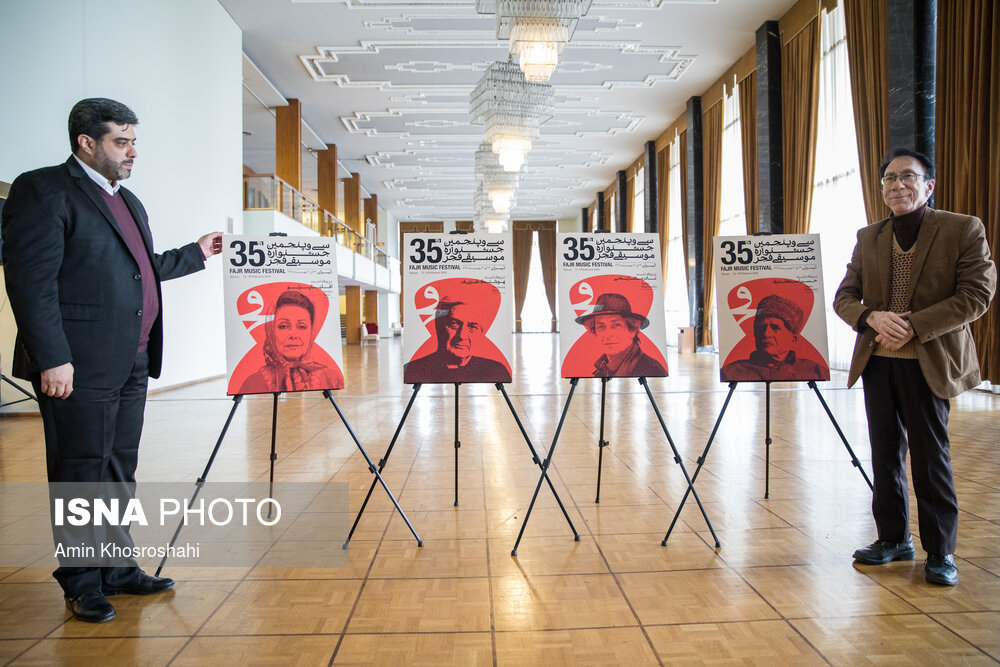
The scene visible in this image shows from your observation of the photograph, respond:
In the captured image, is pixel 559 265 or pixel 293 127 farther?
pixel 293 127

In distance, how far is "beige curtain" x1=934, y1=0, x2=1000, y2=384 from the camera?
6535 millimetres

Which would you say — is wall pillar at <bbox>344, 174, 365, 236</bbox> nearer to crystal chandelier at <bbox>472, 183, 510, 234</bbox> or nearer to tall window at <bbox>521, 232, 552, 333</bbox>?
crystal chandelier at <bbox>472, 183, 510, 234</bbox>

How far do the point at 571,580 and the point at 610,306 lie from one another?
4.15ft

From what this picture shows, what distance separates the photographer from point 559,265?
312cm

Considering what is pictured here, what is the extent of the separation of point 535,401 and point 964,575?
5.15 metres

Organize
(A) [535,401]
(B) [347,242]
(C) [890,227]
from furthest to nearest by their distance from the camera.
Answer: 1. (B) [347,242]
2. (A) [535,401]
3. (C) [890,227]

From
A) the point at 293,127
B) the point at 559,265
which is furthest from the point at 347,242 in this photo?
the point at 559,265

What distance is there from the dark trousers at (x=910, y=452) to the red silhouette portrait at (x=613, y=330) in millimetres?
921

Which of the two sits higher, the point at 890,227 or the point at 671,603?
the point at 890,227

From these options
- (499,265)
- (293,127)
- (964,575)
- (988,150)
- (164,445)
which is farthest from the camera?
(293,127)

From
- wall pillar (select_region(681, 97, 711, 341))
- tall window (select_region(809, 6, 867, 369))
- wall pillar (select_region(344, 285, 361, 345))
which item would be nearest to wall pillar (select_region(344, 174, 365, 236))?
wall pillar (select_region(344, 285, 361, 345))

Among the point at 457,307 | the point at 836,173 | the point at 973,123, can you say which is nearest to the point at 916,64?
the point at 973,123

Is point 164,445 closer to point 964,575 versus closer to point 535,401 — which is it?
point 535,401

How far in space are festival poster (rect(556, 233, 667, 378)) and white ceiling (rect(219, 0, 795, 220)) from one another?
8.02m
